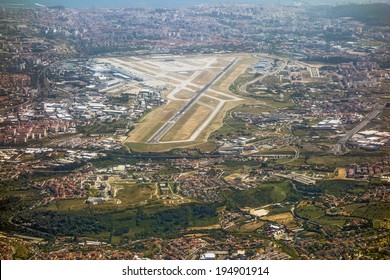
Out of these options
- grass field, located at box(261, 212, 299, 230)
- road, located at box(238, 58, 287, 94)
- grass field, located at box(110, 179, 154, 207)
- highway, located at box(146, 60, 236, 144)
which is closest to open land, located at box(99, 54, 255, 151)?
highway, located at box(146, 60, 236, 144)

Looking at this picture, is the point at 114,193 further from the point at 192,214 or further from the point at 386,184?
the point at 386,184

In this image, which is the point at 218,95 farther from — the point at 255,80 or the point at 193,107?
the point at 255,80

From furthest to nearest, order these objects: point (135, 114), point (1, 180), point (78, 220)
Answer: point (135, 114) → point (1, 180) → point (78, 220)

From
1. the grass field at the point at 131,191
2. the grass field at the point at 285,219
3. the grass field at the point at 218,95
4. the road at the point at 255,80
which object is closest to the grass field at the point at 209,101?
the grass field at the point at 218,95

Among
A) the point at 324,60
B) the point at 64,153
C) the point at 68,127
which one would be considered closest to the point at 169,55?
the point at 324,60

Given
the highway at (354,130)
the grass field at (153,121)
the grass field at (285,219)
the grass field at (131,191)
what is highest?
the highway at (354,130)

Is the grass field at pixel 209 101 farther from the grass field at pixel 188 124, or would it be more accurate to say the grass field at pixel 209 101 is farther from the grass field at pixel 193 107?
the grass field at pixel 188 124

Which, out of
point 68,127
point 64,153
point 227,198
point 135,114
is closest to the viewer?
point 227,198

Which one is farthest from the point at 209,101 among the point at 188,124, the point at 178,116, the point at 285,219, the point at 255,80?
the point at 285,219

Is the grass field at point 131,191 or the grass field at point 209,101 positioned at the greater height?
the grass field at point 131,191
